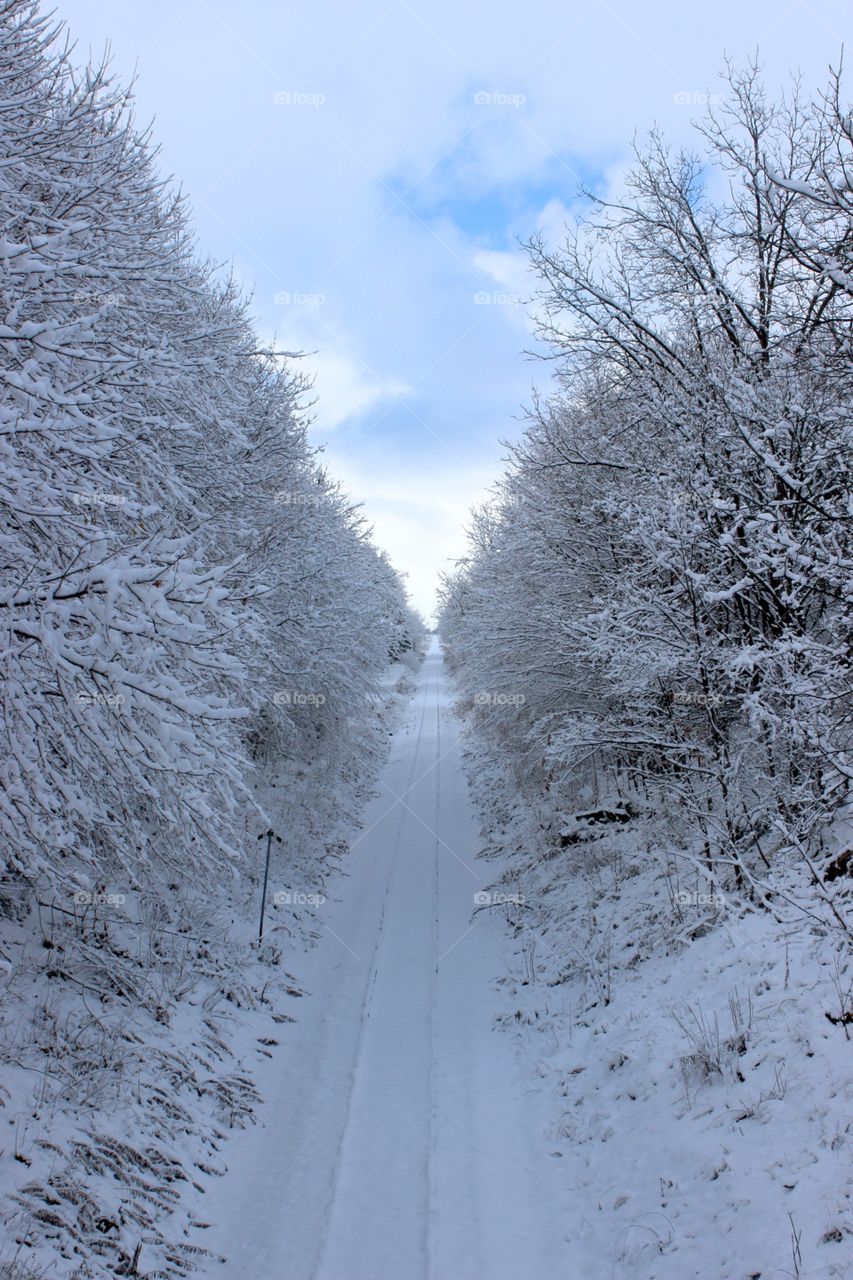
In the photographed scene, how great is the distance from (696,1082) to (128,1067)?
4.81 m

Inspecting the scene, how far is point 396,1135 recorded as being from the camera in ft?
19.8

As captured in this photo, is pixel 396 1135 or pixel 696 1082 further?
pixel 396 1135

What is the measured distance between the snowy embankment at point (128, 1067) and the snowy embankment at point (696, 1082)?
2928mm

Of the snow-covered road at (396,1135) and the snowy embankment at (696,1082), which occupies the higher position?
the snowy embankment at (696,1082)

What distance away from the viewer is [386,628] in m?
26.2

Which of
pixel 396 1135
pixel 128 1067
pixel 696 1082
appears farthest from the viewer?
pixel 396 1135

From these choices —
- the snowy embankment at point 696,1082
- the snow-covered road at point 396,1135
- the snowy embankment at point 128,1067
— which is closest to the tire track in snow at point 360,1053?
the snow-covered road at point 396,1135

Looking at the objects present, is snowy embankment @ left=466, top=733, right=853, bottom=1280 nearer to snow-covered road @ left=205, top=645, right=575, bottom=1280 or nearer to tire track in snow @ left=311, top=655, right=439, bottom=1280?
snow-covered road @ left=205, top=645, right=575, bottom=1280

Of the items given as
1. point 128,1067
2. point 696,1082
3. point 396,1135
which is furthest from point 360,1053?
point 696,1082

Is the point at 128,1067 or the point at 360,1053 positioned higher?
the point at 128,1067

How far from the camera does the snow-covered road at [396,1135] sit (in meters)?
4.80

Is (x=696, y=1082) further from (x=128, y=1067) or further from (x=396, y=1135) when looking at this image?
(x=128, y=1067)

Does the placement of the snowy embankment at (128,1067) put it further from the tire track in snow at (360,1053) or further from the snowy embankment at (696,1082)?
the snowy embankment at (696,1082)

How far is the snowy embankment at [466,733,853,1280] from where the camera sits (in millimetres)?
4145
